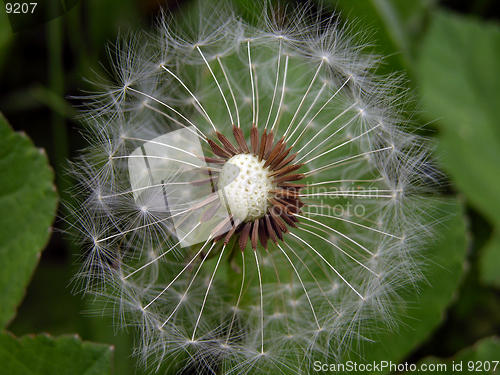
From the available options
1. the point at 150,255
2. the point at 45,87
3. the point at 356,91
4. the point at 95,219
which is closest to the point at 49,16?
the point at 45,87

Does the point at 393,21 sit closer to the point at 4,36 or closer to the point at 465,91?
Answer: the point at 465,91

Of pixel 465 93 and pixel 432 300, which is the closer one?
pixel 432 300

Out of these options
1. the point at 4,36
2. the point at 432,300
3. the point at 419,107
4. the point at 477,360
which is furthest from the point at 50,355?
the point at 419,107

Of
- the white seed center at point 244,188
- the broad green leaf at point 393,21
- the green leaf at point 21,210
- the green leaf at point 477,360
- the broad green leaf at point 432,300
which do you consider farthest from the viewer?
the broad green leaf at point 393,21

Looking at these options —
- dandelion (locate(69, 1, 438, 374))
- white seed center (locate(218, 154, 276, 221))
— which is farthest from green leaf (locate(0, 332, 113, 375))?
white seed center (locate(218, 154, 276, 221))

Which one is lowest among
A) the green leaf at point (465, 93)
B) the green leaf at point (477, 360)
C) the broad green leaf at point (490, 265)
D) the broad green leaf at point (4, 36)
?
the green leaf at point (477, 360)

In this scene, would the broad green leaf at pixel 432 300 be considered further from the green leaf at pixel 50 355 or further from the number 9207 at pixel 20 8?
the number 9207 at pixel 20 8

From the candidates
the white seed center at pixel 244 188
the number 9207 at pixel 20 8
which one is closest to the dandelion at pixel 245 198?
the white seed center at pixel 244 188

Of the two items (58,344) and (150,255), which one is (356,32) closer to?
(150,255)
